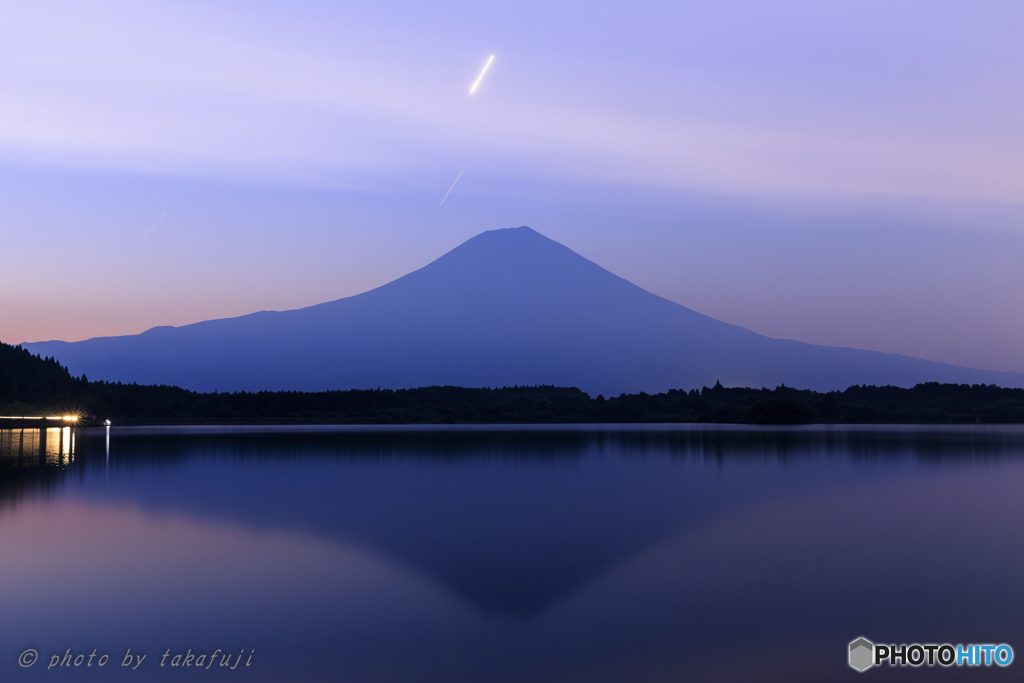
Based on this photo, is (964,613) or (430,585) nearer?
(964,613)

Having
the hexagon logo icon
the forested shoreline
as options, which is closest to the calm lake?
the hexagon logo icon

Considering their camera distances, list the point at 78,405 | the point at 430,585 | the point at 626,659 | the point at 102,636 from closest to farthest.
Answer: the point at 626,659 < the point at 102,636 < the point at 430,585 < the point at 78,405

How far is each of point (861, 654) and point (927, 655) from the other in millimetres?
685

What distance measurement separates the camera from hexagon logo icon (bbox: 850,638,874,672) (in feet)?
22.7

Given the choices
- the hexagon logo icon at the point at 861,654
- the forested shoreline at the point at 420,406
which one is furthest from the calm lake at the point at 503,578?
the forested shoreline at the point at 420,406

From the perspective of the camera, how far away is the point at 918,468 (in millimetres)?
26625

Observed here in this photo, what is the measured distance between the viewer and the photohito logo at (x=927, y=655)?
7027 millimetres

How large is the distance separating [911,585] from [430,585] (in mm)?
6389

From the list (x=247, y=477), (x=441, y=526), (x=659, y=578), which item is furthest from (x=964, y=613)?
(x=247, y=477)

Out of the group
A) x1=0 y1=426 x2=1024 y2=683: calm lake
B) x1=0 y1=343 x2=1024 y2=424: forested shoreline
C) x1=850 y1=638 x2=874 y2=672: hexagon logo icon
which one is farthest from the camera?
x1=0 y1=343 x2=1024 y2=424: forested shoreline

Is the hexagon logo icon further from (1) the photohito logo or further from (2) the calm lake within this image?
(2) the calm lake

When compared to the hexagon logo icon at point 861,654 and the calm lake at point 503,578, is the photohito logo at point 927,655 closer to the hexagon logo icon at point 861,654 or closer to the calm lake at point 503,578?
the hexagon logo icon at point 861,654

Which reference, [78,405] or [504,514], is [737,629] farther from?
[78,405]

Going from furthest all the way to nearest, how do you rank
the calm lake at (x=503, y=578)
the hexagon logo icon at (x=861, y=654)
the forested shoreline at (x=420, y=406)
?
the forested shoreline at (x=420, y=406)
the calm lake at (x=503, y=578)
the hexagon logo icon at (x=861, y=654)
